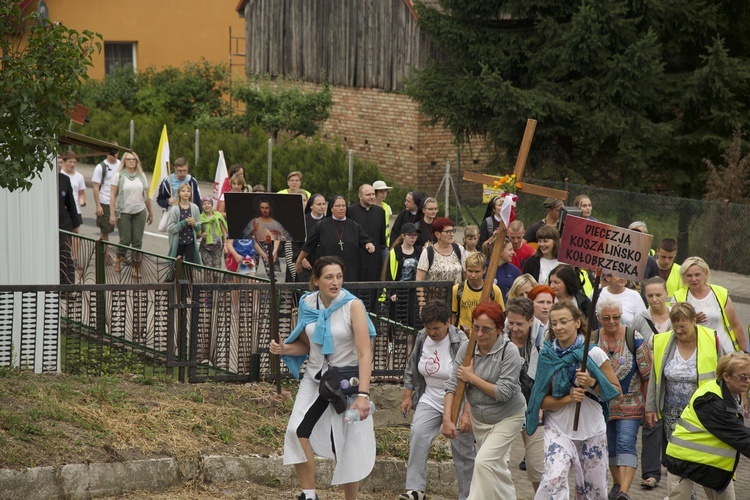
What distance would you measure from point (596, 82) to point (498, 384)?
17.2 meters

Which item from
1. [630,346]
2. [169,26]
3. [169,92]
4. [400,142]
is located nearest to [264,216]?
[630,346]

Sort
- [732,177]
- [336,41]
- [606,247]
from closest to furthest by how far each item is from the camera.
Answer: [606,247], [732,177], [336,41]

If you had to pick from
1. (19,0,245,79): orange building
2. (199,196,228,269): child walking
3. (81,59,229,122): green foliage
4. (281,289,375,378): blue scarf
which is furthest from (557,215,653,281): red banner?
(19,0,245,79): orange building

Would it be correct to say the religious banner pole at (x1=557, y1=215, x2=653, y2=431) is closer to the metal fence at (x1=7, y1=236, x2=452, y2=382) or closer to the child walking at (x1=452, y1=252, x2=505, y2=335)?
the child walking at (x1=452, y1=252, x2=505, y2=335)

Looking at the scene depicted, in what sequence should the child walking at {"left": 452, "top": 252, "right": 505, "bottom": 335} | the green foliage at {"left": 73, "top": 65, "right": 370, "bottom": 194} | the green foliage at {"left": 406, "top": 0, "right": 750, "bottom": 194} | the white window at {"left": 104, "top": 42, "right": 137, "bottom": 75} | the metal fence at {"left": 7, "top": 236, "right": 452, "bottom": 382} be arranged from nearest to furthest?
the metal fence at {"left": 7, "top": 236, "right": 452, "bottom": 382}
the child walking at {"left": 452, "top": 252, "right": 505, "bottom": 335}
the green foliage at {"left": 406, "top": 0, "right": 750, "bottom": 194}
the green foliage at {"left": 73, "top": 65, "right": 370, "bottom": 194}
the white window at {"left": 104, "top": 42, "right": 137, "bottom": 75}

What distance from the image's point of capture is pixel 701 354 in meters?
8.97

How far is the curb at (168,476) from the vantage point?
27.0 ft

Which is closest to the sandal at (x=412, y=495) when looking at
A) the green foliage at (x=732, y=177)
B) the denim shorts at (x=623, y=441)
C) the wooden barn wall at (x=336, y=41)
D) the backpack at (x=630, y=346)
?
the denim shorts at (x=623, y=441)

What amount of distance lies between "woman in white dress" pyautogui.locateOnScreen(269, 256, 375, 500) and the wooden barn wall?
24.7 m

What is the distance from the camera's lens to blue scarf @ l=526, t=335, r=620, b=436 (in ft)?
26.8

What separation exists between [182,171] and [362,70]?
18638 millimetres

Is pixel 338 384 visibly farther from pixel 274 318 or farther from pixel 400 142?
pixel 400 142

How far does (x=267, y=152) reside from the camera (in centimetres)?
3241

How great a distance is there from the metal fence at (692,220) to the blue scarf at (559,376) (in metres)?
14.8
